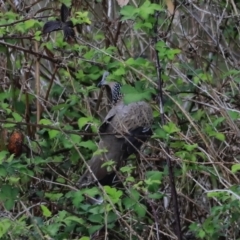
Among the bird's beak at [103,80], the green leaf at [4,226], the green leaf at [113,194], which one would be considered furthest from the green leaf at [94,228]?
the bird's beak at [103,80]

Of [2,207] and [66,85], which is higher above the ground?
[66,85]

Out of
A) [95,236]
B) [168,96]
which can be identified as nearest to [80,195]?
[95,236]

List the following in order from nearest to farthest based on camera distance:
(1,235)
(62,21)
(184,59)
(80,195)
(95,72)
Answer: (1,235), (80,195), (62,21), (95,72), (184,59)

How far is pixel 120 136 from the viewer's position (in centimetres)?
390

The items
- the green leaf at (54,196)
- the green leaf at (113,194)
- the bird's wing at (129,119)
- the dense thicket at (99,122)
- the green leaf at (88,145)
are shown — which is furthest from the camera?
the bird's wing at (129,119)

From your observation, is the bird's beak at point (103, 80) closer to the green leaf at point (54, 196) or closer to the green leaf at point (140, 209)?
the green leaf at point (54, 196)

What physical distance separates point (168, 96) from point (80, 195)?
66 centimetres

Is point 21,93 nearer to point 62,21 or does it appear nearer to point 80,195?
point 62,21

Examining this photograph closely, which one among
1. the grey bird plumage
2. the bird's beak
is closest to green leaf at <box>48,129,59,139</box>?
the grey bird plumage

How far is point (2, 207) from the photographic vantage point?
13.4 feet

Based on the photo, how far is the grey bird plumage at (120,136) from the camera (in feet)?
12.8

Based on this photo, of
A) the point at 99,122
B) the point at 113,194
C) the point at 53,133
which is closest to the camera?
the point at 113,194

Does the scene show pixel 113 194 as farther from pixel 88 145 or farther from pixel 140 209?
pixel 88 145

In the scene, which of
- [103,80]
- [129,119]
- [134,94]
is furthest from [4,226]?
[103,80]
